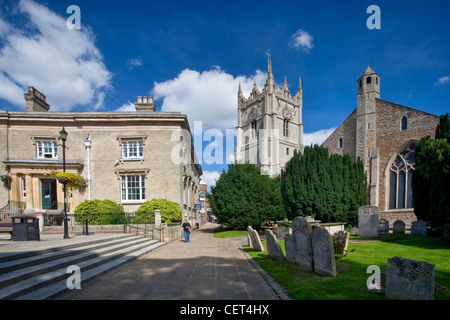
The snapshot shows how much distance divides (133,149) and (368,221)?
62.0 feet

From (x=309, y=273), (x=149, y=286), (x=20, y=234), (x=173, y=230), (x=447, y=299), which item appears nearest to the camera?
(x=447, y=299)

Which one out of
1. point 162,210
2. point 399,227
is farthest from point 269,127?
point 162,210

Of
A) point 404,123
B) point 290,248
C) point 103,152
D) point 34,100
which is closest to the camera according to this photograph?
point 290,248

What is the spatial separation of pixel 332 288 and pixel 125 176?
1914 centimetres

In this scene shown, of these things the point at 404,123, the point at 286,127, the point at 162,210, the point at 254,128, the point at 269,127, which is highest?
Answer: the point at 286,127

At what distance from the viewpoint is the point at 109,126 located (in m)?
21.4

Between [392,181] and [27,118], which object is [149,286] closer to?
[27,118]

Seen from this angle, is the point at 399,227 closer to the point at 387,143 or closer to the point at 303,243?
the point at 387,143

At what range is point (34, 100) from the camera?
22.3 metres

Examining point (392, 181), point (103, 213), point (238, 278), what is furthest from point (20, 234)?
point (392, 181)

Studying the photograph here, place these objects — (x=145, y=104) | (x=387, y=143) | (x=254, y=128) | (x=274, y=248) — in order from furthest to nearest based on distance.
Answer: (x=254, y=128) → (x=387, y=143) → (x=145, y=104) → (x=274, y=248)

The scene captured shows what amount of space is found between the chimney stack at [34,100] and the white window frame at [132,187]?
34.9 ft

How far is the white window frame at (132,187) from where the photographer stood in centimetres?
2095

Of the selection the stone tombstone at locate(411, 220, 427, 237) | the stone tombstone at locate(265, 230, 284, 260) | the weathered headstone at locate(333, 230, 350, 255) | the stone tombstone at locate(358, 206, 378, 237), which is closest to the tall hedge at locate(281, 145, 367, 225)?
the stone tombstone at locate(358, 206, 378, 237)
